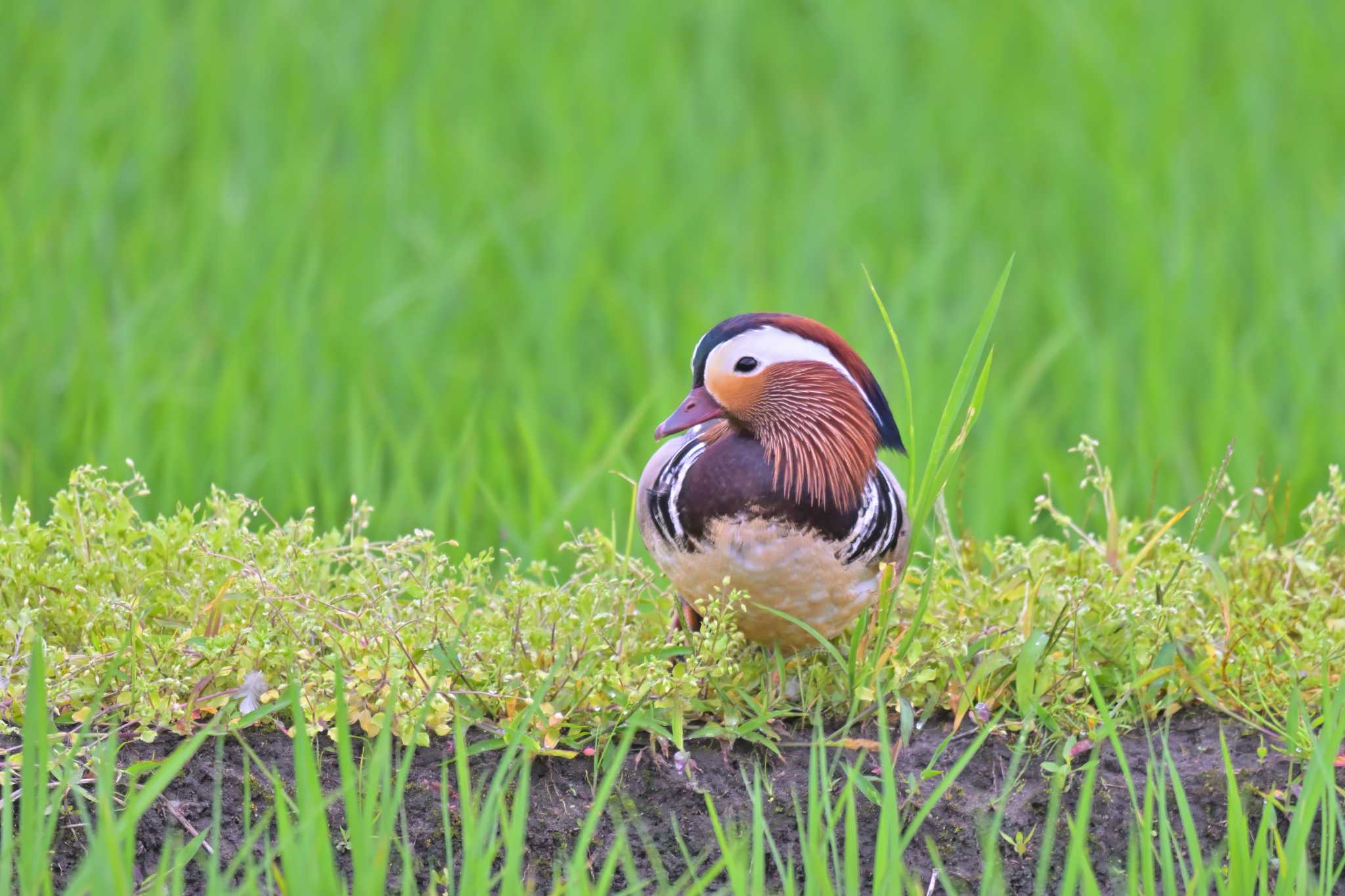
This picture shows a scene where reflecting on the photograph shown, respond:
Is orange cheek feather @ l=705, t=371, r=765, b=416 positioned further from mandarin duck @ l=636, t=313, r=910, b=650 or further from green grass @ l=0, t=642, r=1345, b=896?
green grass @ l=0, t=642, r=1345, b=896

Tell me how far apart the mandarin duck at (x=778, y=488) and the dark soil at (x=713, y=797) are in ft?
0.86

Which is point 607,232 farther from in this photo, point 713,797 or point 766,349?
point 713,797

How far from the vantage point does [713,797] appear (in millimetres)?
2393

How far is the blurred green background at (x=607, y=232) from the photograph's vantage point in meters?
3.95

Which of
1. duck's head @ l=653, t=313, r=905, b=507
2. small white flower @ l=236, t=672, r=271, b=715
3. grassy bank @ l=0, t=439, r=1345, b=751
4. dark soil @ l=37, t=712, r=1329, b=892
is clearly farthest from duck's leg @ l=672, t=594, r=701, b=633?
small white flower @ l=236, t=672, r=271, b=715

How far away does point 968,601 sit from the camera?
2828 mm

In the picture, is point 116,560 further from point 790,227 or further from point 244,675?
point 790,227

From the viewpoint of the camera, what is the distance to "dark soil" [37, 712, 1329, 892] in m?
2.32

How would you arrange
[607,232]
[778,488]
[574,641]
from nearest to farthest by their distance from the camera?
[778,488], [574,641], [607,232]

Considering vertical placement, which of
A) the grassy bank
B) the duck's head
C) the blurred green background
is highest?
the blurred green background

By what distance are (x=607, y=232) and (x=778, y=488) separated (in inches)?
114

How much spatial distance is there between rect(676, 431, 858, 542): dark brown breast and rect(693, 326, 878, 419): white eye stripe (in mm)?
133

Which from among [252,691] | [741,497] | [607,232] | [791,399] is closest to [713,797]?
[741,497]

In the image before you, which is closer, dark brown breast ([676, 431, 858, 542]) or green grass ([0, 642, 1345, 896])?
green grass ([0, 642, 1345, 896])
